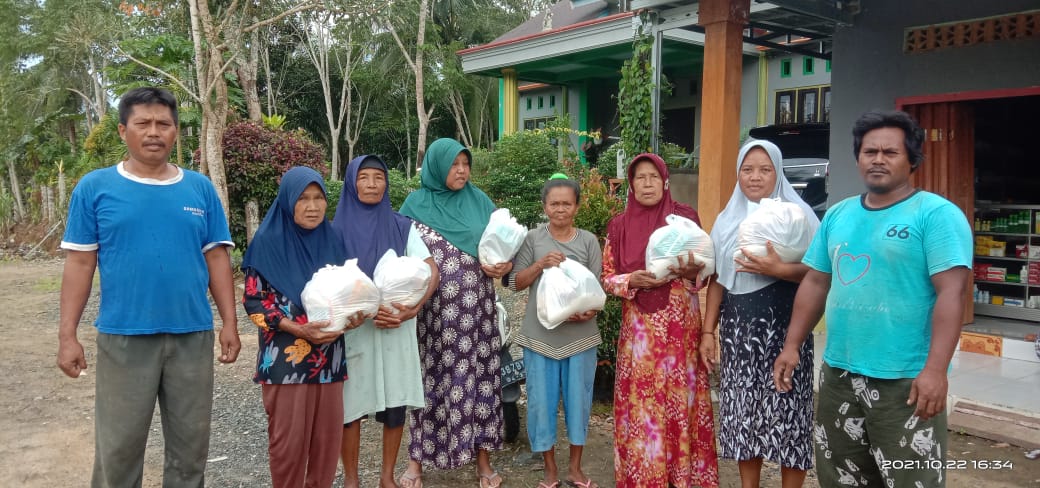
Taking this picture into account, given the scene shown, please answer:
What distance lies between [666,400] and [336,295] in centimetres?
157

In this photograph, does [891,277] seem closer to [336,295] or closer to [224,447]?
[336,295]

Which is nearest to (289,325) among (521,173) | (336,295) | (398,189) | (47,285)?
(336,295)

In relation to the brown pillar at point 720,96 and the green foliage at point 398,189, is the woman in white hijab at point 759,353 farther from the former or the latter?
the green foliage at point 398,189

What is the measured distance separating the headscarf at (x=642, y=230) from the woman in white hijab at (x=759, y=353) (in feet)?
0.94

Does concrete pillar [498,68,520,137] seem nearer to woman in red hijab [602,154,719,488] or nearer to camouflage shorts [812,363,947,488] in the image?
woman in red hijab [602,154,719,488]

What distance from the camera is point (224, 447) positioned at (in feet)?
13.7

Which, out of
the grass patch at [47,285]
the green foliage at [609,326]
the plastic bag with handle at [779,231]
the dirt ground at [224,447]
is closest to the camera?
the plastic bag with handle at [779,231]

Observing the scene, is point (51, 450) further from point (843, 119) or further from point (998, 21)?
point (998, 21)

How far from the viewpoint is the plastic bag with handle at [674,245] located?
116 inches

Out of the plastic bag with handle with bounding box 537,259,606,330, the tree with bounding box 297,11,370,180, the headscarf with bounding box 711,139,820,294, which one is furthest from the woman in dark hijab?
the tree with bounding box 297,11,370,180

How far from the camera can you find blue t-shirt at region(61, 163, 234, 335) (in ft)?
8.40

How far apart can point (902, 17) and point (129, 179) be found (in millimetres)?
6146

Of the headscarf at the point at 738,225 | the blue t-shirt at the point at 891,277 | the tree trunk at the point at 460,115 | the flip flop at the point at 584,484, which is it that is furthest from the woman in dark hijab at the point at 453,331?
the tree trunk at the point at 460,115

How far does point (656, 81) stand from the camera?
6.12 m
